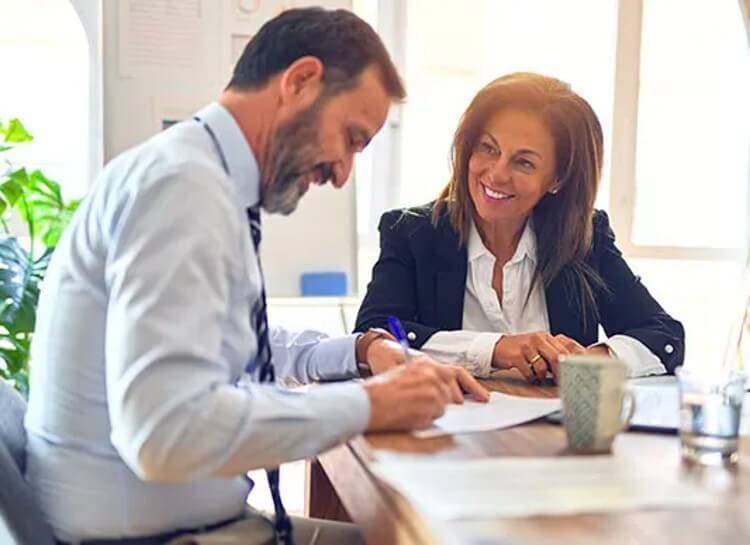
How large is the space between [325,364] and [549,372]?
37cm

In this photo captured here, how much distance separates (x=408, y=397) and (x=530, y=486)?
0.74 feet

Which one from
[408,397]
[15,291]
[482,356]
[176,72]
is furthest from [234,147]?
[176,72]

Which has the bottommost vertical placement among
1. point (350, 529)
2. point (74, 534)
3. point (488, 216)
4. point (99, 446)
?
point (350, 529)

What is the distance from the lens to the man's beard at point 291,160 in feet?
3.67

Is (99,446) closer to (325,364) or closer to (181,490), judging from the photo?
(181,490)

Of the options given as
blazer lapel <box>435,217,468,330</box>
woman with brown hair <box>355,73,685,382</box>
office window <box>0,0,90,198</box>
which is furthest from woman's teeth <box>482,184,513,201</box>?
office window <box>0,0,90,198</box>

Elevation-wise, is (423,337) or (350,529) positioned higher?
(423,337)

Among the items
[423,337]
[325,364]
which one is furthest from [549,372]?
[325,364]

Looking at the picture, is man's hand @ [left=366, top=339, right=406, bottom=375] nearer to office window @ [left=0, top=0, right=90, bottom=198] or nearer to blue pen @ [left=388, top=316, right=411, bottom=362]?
blue pen @ [left=388, top=316, right=411, bottom=362]

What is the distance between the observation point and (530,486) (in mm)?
913

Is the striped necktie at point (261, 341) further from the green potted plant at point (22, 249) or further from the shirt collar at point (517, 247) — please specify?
the green potted plant at point (22, 249)

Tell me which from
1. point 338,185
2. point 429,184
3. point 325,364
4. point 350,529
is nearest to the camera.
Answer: point 338,185

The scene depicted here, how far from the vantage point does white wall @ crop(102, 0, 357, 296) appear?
273cm

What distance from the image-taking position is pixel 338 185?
1.25 m
